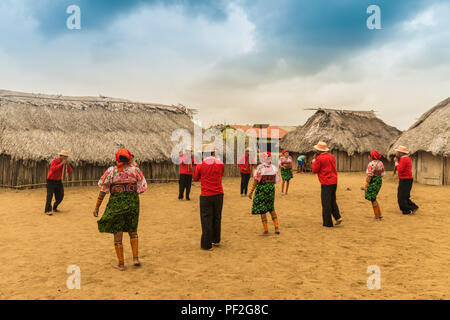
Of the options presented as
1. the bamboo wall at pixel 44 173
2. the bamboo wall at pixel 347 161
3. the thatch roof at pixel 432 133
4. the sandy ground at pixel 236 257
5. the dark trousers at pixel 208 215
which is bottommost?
the sandy ground at pixel 236 257

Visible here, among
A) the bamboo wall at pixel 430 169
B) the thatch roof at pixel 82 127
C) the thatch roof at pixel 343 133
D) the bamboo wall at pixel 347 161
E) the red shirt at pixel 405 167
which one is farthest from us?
the bamboo wall at pixel 347 161

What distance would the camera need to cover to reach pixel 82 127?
15.4 metres

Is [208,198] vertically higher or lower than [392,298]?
higher

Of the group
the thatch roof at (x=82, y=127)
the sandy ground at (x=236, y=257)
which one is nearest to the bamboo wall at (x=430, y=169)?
the sandy ground at (x=236, y=257)

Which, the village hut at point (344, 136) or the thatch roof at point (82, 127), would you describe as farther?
the village hut at point (344, 136)

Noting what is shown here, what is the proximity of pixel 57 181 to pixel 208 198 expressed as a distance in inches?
197

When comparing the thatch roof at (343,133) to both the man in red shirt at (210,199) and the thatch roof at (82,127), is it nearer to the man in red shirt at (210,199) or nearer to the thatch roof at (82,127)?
the thatch roof at (82,127)

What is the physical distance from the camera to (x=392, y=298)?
3.65m

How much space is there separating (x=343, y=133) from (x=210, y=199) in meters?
18.9

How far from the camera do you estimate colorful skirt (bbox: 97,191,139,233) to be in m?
4.55

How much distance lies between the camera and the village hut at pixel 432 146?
49.1ft

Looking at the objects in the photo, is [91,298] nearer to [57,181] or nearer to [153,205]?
[57,181]
